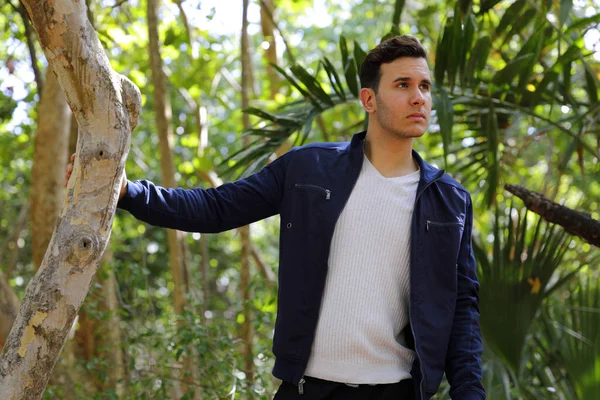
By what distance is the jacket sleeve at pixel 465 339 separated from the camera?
232cm

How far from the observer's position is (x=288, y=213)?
2.43 m

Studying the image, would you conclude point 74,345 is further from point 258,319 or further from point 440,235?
point 440,235

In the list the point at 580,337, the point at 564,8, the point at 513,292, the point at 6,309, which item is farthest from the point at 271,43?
the point at 580,337

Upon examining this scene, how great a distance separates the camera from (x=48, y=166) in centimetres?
486

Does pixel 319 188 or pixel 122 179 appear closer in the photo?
pixel 122 179

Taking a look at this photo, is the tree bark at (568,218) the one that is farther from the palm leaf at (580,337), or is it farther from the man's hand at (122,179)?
the man's hand at (122,179)

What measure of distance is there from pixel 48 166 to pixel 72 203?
10.3 ft

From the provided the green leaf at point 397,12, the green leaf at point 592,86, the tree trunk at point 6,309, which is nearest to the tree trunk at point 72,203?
the green leaf at point 397,12

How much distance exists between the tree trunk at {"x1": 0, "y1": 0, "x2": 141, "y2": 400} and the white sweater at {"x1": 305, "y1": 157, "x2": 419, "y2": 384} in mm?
715

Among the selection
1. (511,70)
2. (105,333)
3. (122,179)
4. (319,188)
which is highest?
(511,70)

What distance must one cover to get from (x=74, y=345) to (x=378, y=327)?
3.43 meters

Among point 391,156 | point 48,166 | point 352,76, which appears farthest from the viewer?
point 48,166

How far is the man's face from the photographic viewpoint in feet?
7.98

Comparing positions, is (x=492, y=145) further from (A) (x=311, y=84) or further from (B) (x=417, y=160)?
(B) (x=417, y=160)
